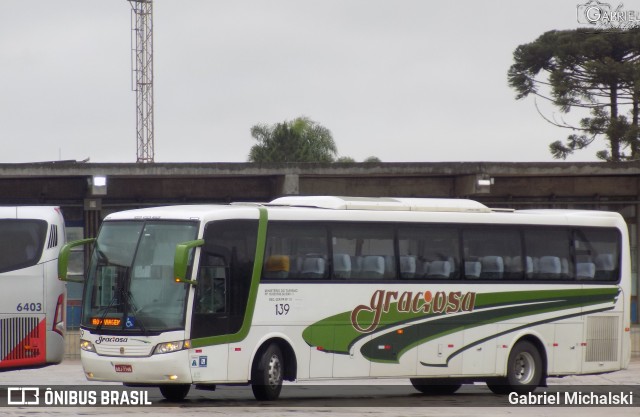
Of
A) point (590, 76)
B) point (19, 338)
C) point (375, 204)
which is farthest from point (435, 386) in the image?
point (590, 76)

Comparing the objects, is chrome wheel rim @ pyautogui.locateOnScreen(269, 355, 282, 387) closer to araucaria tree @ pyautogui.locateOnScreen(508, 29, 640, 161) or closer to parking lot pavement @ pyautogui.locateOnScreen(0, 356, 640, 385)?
parking lot pavement @ pyautogui.locateOnScreen(0, 356, 640, 385)

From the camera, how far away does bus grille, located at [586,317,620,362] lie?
2258 centimetres

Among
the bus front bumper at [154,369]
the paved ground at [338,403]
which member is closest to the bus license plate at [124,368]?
the bus front bumper at [154,369]

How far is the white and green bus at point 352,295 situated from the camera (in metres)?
18.4

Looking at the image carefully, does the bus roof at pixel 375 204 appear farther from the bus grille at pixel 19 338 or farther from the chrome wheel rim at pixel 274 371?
the bus grille at pixel 19 338

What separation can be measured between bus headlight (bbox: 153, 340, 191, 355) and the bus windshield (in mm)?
217

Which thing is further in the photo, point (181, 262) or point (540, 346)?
point (540, 346)

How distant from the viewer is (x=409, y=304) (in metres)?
20.8

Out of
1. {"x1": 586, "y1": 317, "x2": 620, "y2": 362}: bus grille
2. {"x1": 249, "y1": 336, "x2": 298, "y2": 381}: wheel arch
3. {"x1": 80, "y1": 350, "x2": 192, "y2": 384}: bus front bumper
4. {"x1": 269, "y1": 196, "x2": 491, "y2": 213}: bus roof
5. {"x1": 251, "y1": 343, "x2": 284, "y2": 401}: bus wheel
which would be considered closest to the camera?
{"x1": 80, "y1": 350, "x2": 192, "y2": 384}: bus front bumper

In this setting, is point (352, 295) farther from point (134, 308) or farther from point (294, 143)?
point (294, 143)

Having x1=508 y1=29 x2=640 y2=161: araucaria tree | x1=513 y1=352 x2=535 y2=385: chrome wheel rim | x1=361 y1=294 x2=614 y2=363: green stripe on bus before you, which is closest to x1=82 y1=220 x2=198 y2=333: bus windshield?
x1=361 y1=294 x2=614 y2=363: green stripe on bus

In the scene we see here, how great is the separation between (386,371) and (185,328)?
12.8 ft

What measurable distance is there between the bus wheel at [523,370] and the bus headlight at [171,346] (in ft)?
21.0

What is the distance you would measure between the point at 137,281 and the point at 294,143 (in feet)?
228
